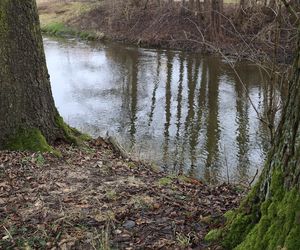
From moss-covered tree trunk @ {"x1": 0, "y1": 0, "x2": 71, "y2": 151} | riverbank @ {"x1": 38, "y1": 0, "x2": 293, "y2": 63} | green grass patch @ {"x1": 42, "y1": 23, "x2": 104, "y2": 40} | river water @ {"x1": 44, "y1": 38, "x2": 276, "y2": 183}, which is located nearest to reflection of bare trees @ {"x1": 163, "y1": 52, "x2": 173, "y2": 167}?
river water @ {"x1": 44, "y1": 38, "x2": 276, "y2": 183}

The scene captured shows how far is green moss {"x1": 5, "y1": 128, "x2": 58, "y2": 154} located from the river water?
431 cm

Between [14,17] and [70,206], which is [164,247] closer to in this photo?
[70,206]

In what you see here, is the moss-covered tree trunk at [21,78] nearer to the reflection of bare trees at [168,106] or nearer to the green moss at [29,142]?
the green moss at [29,142]

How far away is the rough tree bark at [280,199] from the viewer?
3.02 m

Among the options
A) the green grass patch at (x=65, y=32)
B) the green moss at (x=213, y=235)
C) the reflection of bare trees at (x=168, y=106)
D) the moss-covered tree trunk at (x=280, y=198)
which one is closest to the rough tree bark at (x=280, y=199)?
the moss-covered tree trunk at (x=280, y=198)

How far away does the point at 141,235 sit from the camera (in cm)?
414

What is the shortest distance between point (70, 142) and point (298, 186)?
650 centimetres

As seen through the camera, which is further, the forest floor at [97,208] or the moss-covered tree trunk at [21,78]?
the moss-covered tree trunk at [21,78]

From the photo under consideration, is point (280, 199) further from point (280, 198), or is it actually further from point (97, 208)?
point (97, 208)

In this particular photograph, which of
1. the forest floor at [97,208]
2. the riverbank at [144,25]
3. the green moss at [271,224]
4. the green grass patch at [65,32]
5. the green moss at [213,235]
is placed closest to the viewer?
the green moss at [271,224]

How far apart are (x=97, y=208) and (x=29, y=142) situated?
338 centimetres

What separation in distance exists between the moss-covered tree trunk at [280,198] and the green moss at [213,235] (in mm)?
158

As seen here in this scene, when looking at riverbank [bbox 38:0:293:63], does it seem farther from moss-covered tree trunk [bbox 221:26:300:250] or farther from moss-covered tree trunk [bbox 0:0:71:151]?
moss-covered tree trunk [bbox 221:26:300:250]

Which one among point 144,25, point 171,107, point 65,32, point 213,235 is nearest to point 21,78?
point 213,235
